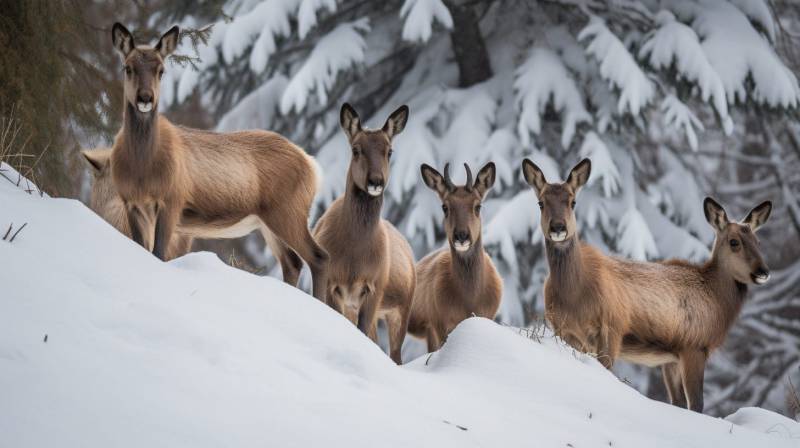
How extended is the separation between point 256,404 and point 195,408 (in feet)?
0.90

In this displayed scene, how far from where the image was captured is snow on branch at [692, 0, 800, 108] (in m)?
11.2

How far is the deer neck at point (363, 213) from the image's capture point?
7098mm

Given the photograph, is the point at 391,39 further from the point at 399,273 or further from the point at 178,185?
the point at 178,185

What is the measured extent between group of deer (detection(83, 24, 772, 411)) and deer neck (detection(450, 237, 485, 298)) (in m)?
0.01

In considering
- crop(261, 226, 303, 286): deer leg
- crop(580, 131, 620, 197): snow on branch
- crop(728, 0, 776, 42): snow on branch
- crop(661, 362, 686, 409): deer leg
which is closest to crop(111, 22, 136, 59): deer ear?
crop(261, 226, 303, 286): deer leg

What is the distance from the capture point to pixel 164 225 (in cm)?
628

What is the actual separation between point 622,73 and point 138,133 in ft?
20.2

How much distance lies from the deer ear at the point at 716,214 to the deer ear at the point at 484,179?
1696 millimetres

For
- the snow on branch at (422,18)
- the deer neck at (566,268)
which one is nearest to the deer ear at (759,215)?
the deer neck at (566,268)

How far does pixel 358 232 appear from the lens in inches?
279

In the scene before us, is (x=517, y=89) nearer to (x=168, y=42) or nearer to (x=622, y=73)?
(x=622, y=73)

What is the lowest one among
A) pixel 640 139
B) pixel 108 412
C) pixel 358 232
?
pixel 640 139

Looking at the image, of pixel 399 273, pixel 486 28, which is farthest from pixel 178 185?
pixel 486 28

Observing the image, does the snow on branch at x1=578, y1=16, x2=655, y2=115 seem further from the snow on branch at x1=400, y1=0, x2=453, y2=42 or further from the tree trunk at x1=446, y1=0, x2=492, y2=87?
the tree trunk at x1=446, y1=0, x2=492, y2=87
